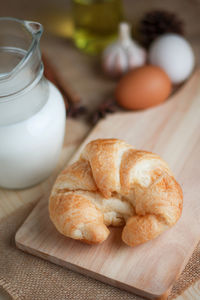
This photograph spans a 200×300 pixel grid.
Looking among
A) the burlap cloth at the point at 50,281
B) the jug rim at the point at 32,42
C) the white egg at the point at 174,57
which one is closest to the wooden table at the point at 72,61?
the burlap cloth at the point at 50,281

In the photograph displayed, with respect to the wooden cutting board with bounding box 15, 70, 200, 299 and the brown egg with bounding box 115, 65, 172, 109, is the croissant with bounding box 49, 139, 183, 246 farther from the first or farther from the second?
the brown egg with bounding box 115, 65, 172, 109

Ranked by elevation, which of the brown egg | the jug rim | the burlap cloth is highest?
the jug rim

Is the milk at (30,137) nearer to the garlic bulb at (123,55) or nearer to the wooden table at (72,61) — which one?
the wooden table at (72,61)

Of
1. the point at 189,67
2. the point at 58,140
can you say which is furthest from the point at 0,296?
the point at 189,67

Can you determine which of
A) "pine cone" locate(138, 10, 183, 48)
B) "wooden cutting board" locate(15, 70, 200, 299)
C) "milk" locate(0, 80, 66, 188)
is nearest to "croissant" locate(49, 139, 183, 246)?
"wooden cutting board" locate(15, 70, 200, 299)

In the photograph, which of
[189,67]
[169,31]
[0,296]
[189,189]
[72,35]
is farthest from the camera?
[72,35]

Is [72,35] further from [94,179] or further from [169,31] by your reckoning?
[94,179]
